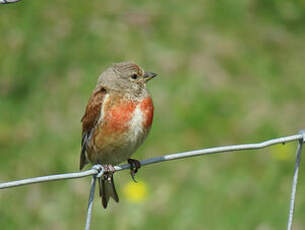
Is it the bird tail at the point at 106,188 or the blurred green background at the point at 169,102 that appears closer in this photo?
the bird tail at the point at 106,188

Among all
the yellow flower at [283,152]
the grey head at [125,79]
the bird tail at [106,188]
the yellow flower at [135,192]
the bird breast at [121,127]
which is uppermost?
the grey head at [125,79]

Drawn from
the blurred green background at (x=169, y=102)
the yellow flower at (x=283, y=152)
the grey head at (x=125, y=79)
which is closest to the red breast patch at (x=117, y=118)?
the grey head at (x=125, y=79)

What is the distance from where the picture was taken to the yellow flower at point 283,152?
5.61m

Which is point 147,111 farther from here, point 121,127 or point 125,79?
point 125,79

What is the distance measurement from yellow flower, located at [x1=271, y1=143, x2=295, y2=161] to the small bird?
1876 millimetres

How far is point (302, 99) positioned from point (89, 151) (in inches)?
109

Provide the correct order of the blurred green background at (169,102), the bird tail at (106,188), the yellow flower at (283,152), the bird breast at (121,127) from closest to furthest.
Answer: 1. the bird breast at (121,127)
2. the bird tail at (106,188)
3. the blurred green background at (169,102)
4. the yellow flower at (283,152)

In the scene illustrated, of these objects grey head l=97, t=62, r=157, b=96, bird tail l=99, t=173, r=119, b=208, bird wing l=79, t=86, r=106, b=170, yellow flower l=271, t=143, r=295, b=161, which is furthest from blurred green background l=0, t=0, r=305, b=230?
grey head l=97, t=62, r=157, b=96

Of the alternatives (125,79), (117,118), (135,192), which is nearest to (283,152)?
(135,192)

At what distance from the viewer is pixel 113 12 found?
679 centimetres

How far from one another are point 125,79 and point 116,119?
1.11 ft

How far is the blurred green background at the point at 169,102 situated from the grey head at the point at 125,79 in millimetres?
1274

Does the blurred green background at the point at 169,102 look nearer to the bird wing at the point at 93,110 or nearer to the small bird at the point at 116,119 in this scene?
the small bird at the point at 116,119

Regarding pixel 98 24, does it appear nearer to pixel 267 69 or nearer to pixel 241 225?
pixel 267 69
